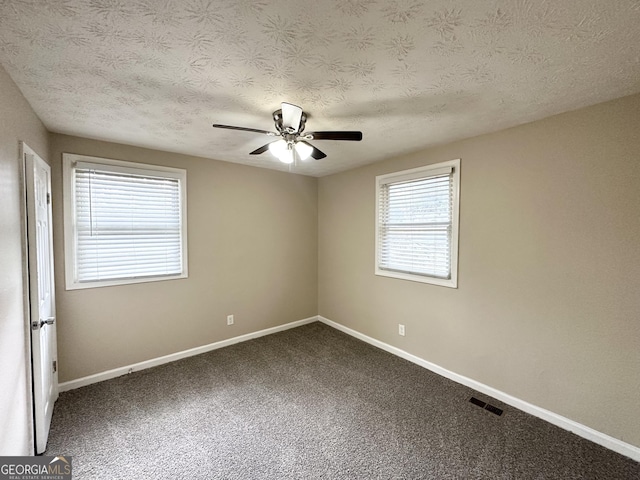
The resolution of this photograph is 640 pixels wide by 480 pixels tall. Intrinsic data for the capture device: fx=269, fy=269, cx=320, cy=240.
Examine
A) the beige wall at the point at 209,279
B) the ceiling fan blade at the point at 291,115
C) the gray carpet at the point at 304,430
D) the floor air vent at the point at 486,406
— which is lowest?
the gray carpet at the point at 304,430

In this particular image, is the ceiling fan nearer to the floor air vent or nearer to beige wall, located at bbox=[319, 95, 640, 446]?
beige wall, located at bbox=[319, 95, 640, 446]

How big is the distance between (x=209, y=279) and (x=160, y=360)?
1.02m

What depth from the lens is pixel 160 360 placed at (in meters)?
3.06

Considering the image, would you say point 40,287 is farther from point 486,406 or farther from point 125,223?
point 486,406

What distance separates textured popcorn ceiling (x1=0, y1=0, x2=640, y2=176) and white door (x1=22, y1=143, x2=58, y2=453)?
0.53 metres

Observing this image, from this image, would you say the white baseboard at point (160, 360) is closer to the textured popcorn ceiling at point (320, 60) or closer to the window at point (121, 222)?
the window at point (121, 222)

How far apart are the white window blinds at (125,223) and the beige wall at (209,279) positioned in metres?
0.13

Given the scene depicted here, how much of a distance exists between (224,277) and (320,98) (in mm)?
2564

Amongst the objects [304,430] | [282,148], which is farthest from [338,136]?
[304,430]

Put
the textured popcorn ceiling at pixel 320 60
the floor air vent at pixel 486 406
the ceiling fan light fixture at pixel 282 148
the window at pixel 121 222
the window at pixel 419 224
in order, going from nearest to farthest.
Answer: the textured popcorn ceiling at pixel 320 60
the ceiling fan light fixture at pixel 282 148
the floor air vent at pixel 486 406
the window at pixel 121 222
the window at pixel 419 224

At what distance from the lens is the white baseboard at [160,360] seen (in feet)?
8.52

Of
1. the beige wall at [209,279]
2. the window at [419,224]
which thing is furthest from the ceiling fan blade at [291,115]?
the beige wall at [209,279]

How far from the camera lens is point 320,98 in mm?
1836

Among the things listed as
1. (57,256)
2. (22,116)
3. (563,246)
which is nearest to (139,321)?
(57,256)
